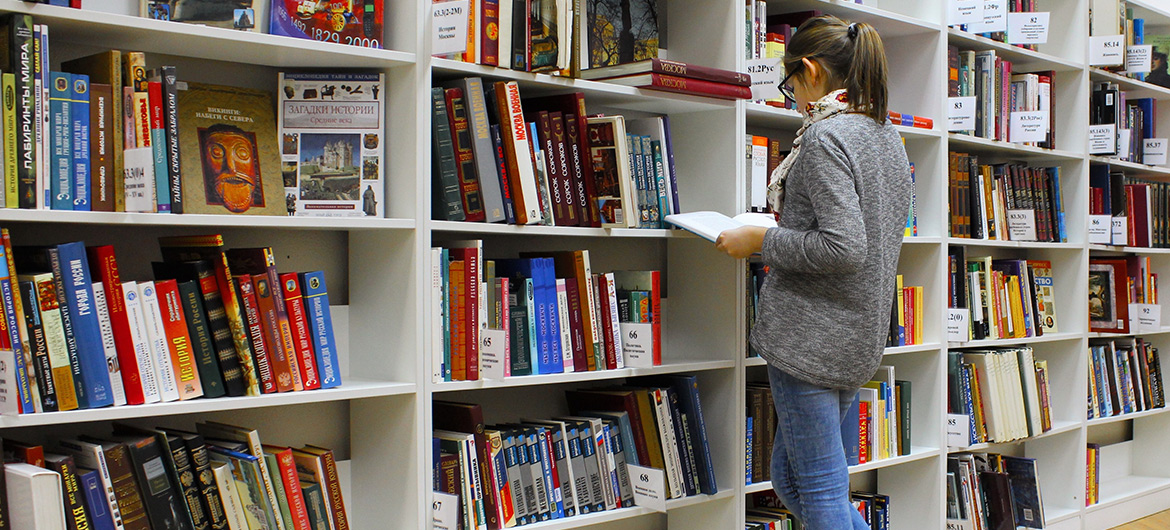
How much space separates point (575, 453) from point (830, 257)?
0.75 m

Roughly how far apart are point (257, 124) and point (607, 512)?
44.6 inches

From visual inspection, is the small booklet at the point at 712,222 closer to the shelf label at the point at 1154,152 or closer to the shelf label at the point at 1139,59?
the shelf label at the point at 1139,59

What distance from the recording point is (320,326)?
1.83m

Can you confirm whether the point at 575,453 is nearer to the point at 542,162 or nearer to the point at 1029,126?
the point at 542,162

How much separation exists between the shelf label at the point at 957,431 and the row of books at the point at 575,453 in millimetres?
1097

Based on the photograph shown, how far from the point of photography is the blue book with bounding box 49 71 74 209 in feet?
5.01

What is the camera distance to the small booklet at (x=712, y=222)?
2127mm

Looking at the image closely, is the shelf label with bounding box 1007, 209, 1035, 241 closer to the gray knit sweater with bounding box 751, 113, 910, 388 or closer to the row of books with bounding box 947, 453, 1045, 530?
the row of books with bounding box 947, 453, 1045, 530

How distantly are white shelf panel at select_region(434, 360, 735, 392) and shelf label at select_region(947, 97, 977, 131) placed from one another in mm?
1227

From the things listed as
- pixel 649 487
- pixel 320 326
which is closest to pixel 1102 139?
pixel 649 487

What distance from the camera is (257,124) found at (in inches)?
74.4

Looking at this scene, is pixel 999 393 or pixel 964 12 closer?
pixel 964 12

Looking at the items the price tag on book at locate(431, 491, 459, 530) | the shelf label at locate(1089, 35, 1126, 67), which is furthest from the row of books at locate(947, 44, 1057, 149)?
the price tag on book at locate(431, 491, 459, 530)

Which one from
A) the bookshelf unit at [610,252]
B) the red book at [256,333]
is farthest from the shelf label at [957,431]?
the red book at [256,333]
